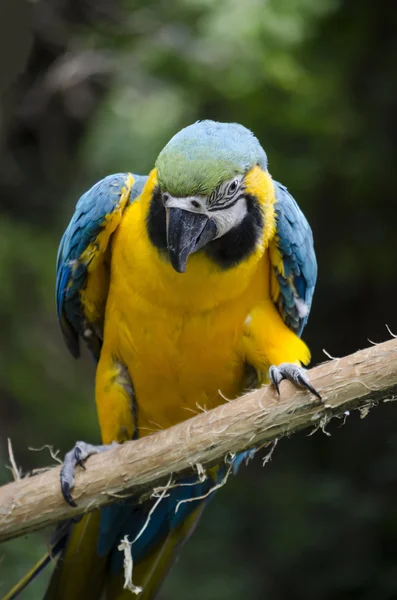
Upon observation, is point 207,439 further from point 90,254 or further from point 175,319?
point 90,254

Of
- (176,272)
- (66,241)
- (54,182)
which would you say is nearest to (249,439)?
(176,272)

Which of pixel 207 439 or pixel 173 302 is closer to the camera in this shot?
pixel 207 439

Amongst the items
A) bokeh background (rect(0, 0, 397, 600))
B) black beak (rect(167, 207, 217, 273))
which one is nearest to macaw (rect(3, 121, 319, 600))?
black beak (rect(167, 207, 217, 273))

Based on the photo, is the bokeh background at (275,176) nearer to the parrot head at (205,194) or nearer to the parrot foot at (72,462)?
the parrot foot at (72,462)

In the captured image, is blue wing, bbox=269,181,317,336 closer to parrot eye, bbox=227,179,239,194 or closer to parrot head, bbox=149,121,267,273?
parrot head, bbox=149,121,267,273

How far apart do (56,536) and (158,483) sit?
704mm

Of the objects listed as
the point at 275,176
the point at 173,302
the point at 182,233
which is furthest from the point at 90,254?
the point at 275,176

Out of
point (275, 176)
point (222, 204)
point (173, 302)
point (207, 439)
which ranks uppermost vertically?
point (222, 204)

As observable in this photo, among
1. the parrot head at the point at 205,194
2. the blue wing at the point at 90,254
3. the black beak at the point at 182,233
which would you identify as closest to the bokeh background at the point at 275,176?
the blue wing at the point at 90,254

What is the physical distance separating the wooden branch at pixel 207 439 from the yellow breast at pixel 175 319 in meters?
0.29

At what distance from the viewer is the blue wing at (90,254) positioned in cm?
286

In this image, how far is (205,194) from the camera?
2.47 meters

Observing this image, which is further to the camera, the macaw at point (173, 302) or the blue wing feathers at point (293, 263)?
the blue wing feathers at point (293, 263)

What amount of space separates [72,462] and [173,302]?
0.61 meters
